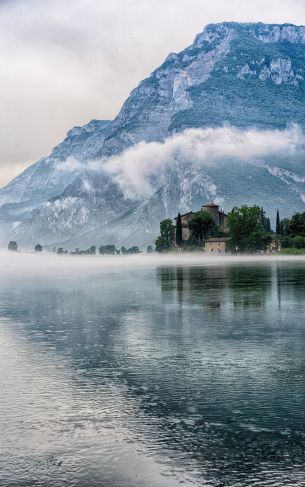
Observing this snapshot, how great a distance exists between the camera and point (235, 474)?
13.8 metres

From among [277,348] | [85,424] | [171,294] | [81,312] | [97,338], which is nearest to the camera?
[85,424]

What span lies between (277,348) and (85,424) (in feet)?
42.5

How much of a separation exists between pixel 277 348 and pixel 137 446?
45.4 feet

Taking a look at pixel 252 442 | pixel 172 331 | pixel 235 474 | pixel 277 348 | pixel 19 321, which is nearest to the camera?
pixel 235 474

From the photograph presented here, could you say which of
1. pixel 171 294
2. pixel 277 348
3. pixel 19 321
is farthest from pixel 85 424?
pixel 171 294

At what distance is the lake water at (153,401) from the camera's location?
14102 millimetres

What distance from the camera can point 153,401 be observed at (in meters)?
19.3

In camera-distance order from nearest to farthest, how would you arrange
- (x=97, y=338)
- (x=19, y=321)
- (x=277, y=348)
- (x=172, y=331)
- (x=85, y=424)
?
(x=85, y=424) < (x=277, y=348) < (x=97, y=338) < (x=172, y=331) < (x=19, y=321)

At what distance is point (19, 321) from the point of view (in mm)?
38812

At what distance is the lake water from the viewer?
46.3 ft

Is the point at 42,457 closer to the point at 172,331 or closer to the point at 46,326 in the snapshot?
the point at 172,331

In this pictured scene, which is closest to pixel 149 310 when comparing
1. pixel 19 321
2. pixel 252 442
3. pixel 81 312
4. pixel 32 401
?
pixel 81 312

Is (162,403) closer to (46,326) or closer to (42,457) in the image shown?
(42,457)

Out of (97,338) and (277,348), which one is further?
(97,338)
